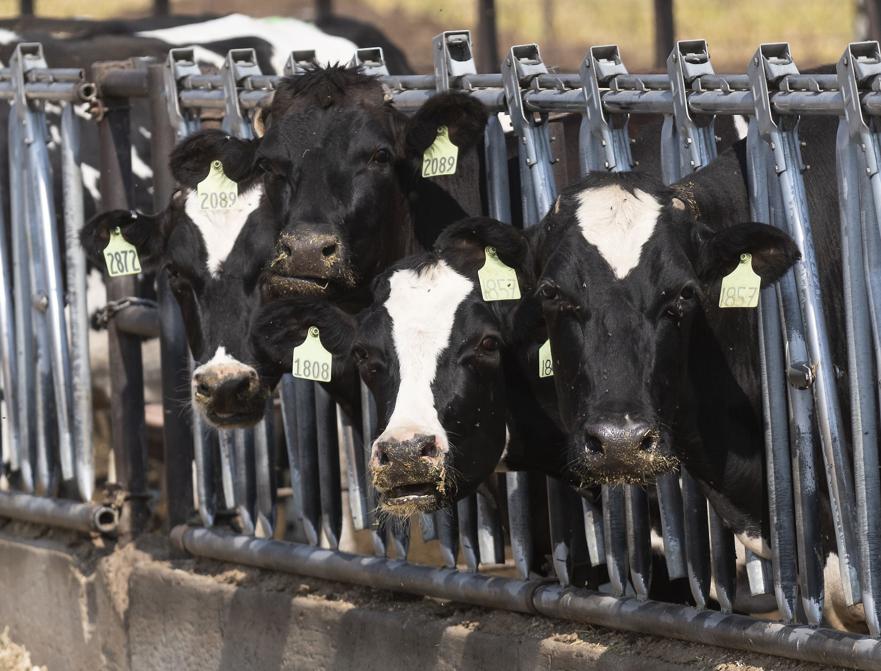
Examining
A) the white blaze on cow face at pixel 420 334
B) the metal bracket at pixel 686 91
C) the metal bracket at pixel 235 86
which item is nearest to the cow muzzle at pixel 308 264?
the white blaze on cow face at pixel 420 334

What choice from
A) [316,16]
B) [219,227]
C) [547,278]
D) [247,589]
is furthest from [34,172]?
[316,16]

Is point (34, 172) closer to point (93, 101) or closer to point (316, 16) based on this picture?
point (93, 101)

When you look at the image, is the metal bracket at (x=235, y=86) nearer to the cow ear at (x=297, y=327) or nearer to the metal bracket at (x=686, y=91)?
the cow ear at (x=297, y=327)

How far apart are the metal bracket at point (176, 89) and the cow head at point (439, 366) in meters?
1.75

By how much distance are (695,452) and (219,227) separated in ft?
6.84

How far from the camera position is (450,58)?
567 cm

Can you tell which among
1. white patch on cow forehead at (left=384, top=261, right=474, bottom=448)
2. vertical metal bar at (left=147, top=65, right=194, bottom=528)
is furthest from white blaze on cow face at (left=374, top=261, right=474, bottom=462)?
vertical metal bar at (left=147, top=65, right=194, bottom=528)

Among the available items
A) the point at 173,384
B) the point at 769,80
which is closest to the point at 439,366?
the point at 769,80

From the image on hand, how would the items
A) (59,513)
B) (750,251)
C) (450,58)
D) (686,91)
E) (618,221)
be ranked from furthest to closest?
(59,513), (450,58), (686,91), (618,221), (750,251)

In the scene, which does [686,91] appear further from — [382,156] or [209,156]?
[209,156]

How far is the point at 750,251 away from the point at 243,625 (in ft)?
9.20

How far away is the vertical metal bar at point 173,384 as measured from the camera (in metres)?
6.49

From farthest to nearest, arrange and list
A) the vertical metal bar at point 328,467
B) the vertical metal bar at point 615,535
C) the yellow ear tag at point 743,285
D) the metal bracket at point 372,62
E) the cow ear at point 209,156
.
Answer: the metal bracket at point 372,62
the vertical metal bar at point 328,467
the cow ear at point 209,156
the vertical metal bar at point 615,535
the yellow ear tag at point 743,285

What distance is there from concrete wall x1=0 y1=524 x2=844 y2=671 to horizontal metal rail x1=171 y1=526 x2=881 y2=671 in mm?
66
